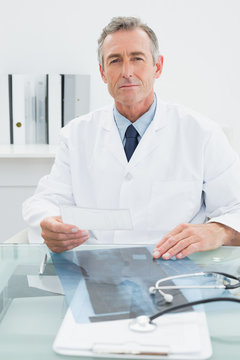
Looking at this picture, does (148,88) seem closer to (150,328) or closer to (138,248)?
(138,248)

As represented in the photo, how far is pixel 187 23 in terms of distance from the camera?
2404 mm

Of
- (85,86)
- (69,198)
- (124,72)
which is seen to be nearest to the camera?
(124,72)

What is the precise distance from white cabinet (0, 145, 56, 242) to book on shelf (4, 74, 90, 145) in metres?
0.17

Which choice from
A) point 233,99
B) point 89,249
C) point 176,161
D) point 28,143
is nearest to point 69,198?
point 176,161

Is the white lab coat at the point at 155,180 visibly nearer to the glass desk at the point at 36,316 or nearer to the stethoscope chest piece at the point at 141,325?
the glass desk at the point at 36,316

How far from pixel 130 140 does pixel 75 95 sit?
0.84m

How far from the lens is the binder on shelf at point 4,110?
236 centimetres

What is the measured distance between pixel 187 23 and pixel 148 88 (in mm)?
996

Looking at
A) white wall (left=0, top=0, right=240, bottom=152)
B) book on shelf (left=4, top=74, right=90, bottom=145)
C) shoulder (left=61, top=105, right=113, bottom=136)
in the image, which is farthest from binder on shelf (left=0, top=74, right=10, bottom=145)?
shoulder (left=61, top=105, right=113, bottom=136)

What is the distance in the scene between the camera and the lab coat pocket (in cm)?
155

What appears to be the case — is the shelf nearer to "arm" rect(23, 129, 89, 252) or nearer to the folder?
"arm" rect(23, 129, 89, 252)

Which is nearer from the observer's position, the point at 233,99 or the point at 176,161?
the point at 176,161

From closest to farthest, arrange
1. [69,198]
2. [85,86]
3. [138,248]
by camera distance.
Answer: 1. [138,248]
2. [69,198]
3. [85,86]

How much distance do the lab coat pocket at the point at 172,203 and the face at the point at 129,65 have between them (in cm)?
33
